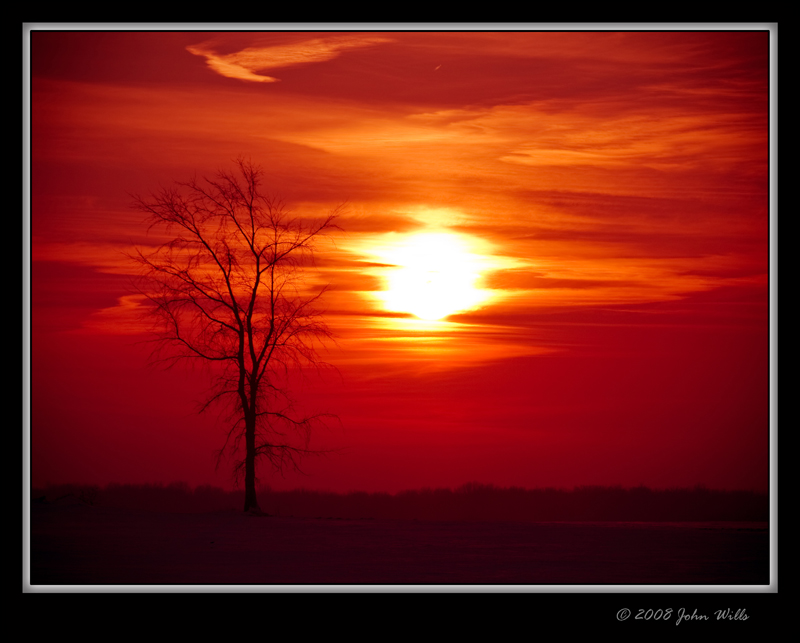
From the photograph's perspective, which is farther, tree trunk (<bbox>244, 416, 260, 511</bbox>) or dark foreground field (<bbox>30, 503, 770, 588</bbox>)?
tree trunk (<bbox>244, 416, 260, 511</bbox>)

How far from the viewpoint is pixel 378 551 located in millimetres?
9281

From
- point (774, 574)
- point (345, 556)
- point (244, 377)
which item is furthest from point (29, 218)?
point (774, 574)

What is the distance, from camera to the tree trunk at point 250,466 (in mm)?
12023

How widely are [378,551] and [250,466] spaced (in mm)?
3431

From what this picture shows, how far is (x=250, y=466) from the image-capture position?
1218 cm

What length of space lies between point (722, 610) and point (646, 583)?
80cm

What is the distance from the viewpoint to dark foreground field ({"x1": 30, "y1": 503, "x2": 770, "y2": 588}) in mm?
8516

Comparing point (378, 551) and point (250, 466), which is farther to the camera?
point (250, 466)

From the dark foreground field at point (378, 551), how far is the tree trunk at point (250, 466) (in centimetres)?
71

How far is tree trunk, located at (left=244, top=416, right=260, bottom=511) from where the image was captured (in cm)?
1202

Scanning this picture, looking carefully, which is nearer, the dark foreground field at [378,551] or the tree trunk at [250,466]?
the dark foreground field at [378,551]

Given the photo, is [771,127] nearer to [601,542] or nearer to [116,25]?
[601,542]

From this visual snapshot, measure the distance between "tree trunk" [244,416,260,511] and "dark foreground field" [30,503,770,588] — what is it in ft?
2.32

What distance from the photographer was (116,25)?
25.4 feet
